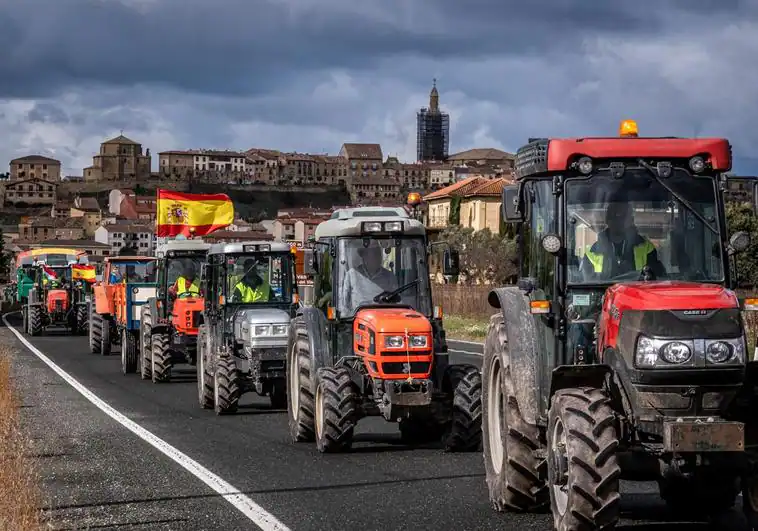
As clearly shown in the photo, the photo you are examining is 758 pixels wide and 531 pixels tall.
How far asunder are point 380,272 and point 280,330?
181 inches

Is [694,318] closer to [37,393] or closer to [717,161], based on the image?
[717,161]

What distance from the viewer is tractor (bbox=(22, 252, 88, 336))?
5230 centimetres

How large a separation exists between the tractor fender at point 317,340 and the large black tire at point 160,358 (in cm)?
1095

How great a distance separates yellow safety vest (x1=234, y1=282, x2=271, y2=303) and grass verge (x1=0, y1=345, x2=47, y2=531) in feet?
12.6

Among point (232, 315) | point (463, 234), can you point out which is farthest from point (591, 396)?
point (463, 234)

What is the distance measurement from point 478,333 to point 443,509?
123 feet

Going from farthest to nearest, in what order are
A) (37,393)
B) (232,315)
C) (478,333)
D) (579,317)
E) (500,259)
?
(500,259), (478,333), (37,393), (232,315), (579,317)

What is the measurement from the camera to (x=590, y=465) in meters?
8.66

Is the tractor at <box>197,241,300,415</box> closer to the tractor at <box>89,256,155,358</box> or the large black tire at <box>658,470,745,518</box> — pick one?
the large black tire at <box>658,470,745,518</box>

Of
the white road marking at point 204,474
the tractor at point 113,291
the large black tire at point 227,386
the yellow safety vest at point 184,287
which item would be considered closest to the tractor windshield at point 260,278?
the large black tire at point 227,386

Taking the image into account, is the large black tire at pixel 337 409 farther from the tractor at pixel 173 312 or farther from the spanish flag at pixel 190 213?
the spanish flag at pixel 190 213

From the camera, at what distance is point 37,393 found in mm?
25094

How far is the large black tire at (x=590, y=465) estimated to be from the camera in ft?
28.3

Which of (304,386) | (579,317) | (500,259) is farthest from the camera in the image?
(500,259)
